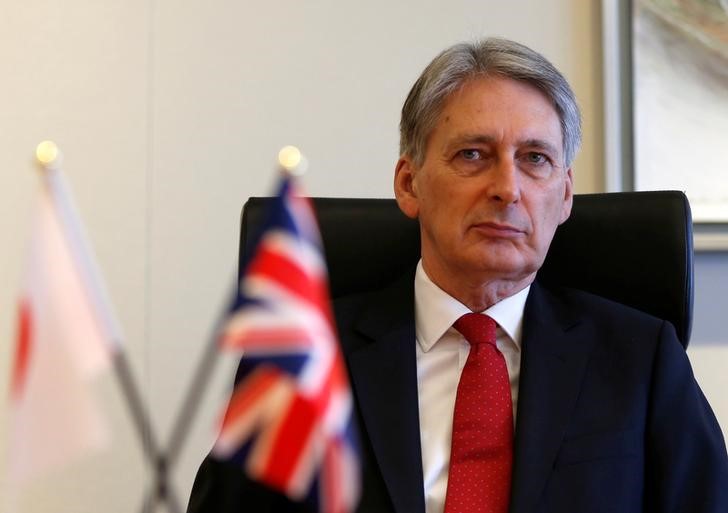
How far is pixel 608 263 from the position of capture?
56.3 inches

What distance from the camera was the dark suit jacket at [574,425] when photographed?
47.3 inches

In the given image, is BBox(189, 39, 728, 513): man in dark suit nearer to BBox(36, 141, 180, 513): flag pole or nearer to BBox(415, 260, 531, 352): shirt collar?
BBox(415, 260, 531, 352): shirt collar

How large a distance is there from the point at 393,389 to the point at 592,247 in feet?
1.36

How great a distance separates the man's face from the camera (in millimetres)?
1308

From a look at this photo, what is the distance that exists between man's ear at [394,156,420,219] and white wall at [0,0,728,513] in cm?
46

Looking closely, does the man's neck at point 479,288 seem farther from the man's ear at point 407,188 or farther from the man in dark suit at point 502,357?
the man's ear at point 407,188

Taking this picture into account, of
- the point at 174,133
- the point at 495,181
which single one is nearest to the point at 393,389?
the point at 495,181

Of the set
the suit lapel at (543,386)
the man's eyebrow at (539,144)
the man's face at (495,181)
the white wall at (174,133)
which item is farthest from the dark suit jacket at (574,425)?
the white wall at (174,133)

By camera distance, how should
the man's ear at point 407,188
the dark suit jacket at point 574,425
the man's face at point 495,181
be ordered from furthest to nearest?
1. the man's ear at point 407,188
2. the man's face at point 495,181
3. the dark suit jacket at point 574,425

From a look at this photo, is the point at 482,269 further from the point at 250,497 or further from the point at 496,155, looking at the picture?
the point at 250,497

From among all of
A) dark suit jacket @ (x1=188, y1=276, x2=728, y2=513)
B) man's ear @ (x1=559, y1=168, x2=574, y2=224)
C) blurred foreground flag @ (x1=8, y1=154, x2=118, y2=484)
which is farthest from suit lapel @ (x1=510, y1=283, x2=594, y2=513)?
blurred foreground flag @ (x1=8, y1=154, x2=118, y2=484)

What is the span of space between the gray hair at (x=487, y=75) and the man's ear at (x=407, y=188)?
5 cm

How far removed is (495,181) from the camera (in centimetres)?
132

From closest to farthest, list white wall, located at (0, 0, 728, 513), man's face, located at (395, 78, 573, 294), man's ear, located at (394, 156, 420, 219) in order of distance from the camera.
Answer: man's face, located at (395, 78, 573, 294) < man's ear, located at (394, 156, 420, 219) < white wall, located at (0, 0, 728, 513)
